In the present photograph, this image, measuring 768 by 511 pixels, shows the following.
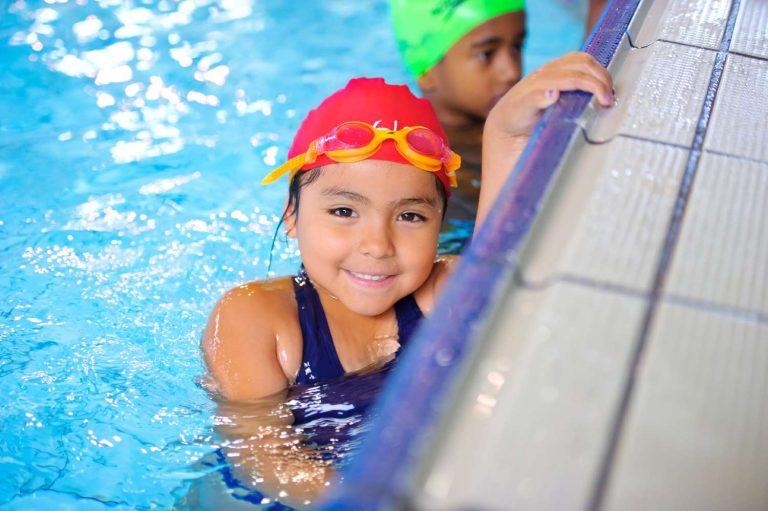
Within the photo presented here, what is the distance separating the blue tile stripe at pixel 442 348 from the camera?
1.05 metres

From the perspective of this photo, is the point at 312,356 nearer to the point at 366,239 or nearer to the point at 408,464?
the point at 366,239

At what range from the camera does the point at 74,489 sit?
2.81 meters

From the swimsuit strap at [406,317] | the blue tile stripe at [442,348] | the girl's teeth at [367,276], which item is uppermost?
the blue tile stripe at [442,348]

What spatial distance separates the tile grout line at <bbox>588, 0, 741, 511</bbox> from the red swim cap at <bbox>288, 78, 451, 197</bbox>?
991 millimetres

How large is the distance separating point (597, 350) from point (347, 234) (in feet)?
5.01

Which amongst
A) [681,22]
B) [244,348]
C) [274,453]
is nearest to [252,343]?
[244,348]

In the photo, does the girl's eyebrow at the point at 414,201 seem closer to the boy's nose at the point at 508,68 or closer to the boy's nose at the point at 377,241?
the boy's nose at the point at 377,241

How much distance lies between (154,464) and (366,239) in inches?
42.0

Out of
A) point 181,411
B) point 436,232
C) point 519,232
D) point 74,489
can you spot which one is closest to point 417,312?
point 436,232

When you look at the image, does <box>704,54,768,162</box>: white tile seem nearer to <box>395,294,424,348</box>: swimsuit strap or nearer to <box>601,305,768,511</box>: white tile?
<box>601,305,768,511</box>: white tile

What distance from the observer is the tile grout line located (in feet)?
3.69

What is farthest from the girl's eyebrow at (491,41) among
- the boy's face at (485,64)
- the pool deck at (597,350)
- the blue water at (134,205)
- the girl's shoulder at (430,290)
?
the pool deck at (597,350)

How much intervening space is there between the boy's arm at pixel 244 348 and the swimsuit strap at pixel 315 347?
0.30 feet

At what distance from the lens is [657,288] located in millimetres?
1400
